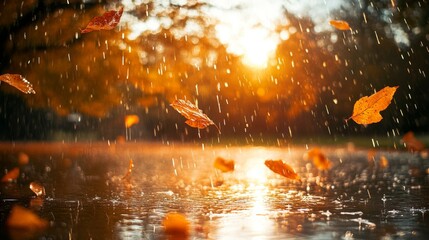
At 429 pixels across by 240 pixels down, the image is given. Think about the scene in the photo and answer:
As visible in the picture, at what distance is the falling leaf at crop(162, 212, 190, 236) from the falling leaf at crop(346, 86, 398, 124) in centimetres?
214

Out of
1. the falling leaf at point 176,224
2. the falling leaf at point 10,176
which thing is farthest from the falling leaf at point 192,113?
the falling leaf at point 10,176

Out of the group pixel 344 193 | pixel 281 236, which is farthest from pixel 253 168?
pixel 281 236

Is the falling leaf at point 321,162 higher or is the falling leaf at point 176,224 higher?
the falling leaf at point 321,162

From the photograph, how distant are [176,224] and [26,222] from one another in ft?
3.76

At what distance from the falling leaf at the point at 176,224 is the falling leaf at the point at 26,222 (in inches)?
35.9

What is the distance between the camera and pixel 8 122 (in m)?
30.5

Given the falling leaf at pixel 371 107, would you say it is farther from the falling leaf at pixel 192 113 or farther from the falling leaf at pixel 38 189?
the falling leaf at pixel 38 189

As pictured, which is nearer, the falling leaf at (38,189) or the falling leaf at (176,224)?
the falling leaf at (176,224)

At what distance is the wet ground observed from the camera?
188 inches

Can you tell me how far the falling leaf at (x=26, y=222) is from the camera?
4934 mm

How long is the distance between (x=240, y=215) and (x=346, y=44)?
29462 mm

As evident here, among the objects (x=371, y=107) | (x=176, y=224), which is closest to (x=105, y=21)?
(x=371, y=107)

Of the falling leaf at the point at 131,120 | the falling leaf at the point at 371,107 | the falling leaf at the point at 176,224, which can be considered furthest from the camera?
the falling leaf at the point at 131,120

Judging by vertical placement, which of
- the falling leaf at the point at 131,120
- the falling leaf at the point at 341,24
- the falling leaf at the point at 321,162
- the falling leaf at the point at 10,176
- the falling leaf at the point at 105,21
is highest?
the falling leaf at the point at 131,120
